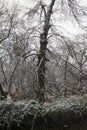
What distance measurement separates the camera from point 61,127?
6199 millimetres

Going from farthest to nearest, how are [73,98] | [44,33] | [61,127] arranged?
[44,33]
[73,98]
[61,127]

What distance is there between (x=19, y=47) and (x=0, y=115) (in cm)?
289

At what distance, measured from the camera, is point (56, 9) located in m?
8.52

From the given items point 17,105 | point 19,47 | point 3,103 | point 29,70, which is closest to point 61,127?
point 17,105

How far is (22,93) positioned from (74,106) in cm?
246

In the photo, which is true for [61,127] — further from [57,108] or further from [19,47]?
[19,47]

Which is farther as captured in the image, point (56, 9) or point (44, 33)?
point (56, 9)

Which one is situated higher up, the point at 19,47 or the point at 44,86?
the point at 19,47

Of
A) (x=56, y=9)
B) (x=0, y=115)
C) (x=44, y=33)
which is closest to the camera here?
(x=0, y=115)

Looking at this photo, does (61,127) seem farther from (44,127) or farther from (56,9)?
(56,9)

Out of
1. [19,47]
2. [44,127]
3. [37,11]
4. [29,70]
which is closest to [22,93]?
[29,70]

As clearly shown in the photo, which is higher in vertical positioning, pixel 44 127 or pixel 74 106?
pixel 74 106

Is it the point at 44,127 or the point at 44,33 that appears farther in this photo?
the point at 44,33

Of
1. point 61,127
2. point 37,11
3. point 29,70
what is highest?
point 37,11
